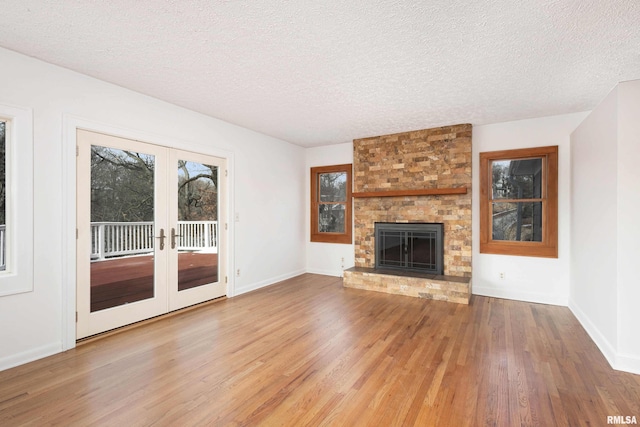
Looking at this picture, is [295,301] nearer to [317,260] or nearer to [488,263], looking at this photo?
[317,260]

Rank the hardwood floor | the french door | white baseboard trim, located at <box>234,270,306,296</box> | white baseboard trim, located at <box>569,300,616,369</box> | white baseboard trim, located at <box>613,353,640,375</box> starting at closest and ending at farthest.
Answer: the hardwood floor → white baseboard trim, located at <box>613,353,640,375</box> → white baseboard trim, located at <box>569,300,616,369</box> → the french door → white baseboard trim, located at <box>234,270,306,296</box>

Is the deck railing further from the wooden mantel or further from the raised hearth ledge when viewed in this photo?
the wooden mantel

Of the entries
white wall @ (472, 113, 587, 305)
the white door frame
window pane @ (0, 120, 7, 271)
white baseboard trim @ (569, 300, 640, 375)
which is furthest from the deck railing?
white baseboard trim @ (569, 300, 640, 375)

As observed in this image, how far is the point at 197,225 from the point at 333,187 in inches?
114

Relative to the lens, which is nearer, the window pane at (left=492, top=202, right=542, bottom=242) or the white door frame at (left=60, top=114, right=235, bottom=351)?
the white door frame at (left=60, top=114, right=235, bottom=351)

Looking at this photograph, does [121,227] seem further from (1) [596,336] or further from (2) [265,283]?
(1) [596,336]

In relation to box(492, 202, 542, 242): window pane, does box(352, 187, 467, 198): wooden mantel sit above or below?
above

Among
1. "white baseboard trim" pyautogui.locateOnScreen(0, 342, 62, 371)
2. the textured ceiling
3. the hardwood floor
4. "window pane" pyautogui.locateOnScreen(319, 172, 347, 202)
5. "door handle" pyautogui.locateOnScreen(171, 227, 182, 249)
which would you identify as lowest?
the hardwood floor

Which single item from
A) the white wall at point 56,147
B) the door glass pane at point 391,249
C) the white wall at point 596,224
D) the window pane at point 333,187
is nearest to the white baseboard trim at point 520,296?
the white wall at point 596,224

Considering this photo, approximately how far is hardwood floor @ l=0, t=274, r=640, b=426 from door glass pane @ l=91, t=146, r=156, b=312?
1.52ft

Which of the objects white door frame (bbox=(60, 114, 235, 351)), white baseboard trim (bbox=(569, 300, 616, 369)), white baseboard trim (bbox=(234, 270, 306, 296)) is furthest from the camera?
white baseboard trim (bbox=(234, 270, 306, 296))

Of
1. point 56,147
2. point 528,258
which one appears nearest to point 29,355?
point 56,147

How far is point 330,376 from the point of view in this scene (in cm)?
232

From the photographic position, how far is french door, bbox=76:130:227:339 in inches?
118
